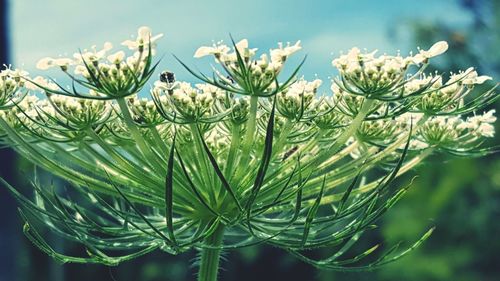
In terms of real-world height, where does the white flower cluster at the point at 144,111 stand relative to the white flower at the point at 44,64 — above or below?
below

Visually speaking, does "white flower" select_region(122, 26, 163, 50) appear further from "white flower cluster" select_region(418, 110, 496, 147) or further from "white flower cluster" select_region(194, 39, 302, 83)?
"white flower cluster" select_region(418, 110, 496, 147)

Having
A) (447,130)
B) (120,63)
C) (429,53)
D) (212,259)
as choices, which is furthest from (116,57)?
(447,130)

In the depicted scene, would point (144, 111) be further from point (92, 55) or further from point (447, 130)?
point (447, 130)

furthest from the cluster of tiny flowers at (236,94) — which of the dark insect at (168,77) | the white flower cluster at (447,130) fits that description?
the white flower cluster at (447,130)

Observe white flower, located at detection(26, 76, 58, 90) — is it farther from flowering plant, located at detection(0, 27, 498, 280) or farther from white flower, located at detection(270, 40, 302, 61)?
white flower, located at detection(270, 40, 302, 61)

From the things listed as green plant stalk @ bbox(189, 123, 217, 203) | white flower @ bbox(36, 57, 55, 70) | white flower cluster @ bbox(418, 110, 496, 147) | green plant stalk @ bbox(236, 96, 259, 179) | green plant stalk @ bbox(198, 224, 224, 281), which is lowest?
green plant stalk @ bbox(198, 224, 224, 281)

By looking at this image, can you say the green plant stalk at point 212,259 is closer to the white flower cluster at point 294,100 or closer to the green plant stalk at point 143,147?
the green plant stalk at point 143,147

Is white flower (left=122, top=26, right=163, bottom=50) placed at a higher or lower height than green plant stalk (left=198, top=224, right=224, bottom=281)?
higher

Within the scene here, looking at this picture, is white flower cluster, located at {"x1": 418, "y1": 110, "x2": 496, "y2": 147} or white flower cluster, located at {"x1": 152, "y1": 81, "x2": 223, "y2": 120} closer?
white flower cluster, located at {"x1": 152, "y1": 81, "x2": 223, "y2": 120}

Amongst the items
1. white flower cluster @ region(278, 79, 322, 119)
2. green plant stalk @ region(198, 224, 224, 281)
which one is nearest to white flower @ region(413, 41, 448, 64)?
white flower cluster @ region(278, 79, 322, 119)
